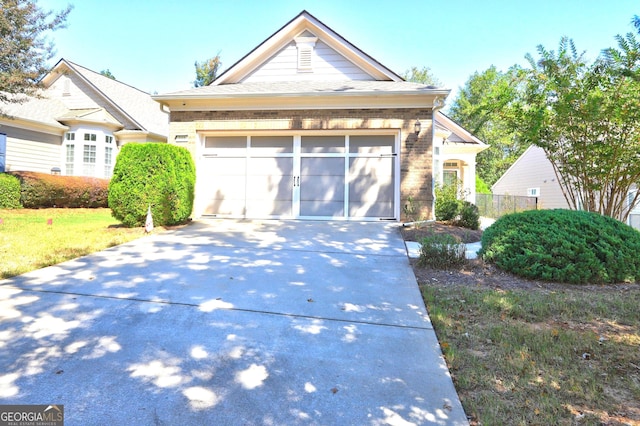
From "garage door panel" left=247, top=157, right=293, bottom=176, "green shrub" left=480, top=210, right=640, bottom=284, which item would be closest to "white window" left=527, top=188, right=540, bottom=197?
"garage door panel" left=247, top=157, right=293, bottom=176

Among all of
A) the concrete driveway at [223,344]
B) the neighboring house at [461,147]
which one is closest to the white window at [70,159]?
the concrete driveway at [223,344]

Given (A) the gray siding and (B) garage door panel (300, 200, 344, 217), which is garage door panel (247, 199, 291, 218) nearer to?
(B) garage door panel (300, 200, 344, 217)

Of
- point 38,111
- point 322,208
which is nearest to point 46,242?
point 322,208

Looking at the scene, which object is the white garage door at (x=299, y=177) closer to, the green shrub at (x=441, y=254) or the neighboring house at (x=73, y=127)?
the green shrub at (x=441, y=254)

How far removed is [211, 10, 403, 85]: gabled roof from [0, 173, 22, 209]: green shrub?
7528mm

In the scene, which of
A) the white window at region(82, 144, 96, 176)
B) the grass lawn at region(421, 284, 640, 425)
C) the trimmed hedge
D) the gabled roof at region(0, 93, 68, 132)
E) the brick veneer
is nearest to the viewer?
the grass lawn at region(421, 284, 640, 425)

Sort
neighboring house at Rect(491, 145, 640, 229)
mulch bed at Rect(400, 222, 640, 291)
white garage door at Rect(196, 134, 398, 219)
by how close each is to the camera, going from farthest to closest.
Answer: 1. neighboring house at Rect(491, 145, 640, 229)
2. white garage door at Rect(196, 134, 398, 219)
3. mulch bed at Rect(400, 222, 640, 291)

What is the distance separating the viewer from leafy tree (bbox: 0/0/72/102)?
33.9 ft

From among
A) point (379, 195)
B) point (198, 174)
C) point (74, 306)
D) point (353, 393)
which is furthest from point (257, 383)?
point (198, 174)

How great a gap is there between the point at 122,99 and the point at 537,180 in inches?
964

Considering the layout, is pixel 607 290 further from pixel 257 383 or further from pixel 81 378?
pixel 81 378

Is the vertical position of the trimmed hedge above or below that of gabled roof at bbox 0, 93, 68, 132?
below

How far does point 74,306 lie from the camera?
370 centimetres

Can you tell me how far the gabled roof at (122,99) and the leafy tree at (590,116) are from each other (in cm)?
1525
